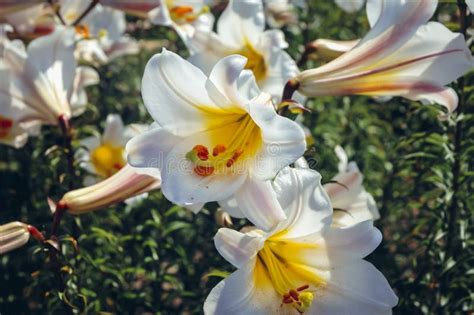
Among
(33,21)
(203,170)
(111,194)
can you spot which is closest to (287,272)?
(203,170)

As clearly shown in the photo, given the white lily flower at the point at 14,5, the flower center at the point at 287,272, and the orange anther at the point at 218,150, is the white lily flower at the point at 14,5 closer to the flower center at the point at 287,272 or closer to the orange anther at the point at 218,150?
the orange anther at the point at 218,150

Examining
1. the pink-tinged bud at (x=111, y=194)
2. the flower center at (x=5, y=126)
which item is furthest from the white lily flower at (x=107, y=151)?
the pink-tinged bud at (x=111, y=194)

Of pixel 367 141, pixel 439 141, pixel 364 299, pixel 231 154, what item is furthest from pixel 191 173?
→ pixel 367 141

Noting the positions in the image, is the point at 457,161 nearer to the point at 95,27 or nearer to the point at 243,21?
the point at 243,21

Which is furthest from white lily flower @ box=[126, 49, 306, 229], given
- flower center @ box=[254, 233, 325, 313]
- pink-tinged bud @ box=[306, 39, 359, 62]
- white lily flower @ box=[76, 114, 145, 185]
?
white lily flower @ box=[76, 114, 145, 185]

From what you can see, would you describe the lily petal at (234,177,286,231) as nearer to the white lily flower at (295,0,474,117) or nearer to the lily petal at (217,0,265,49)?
the white lily flower at (295,0,474,117)

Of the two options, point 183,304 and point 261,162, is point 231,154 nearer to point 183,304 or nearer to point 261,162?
point 261,162
